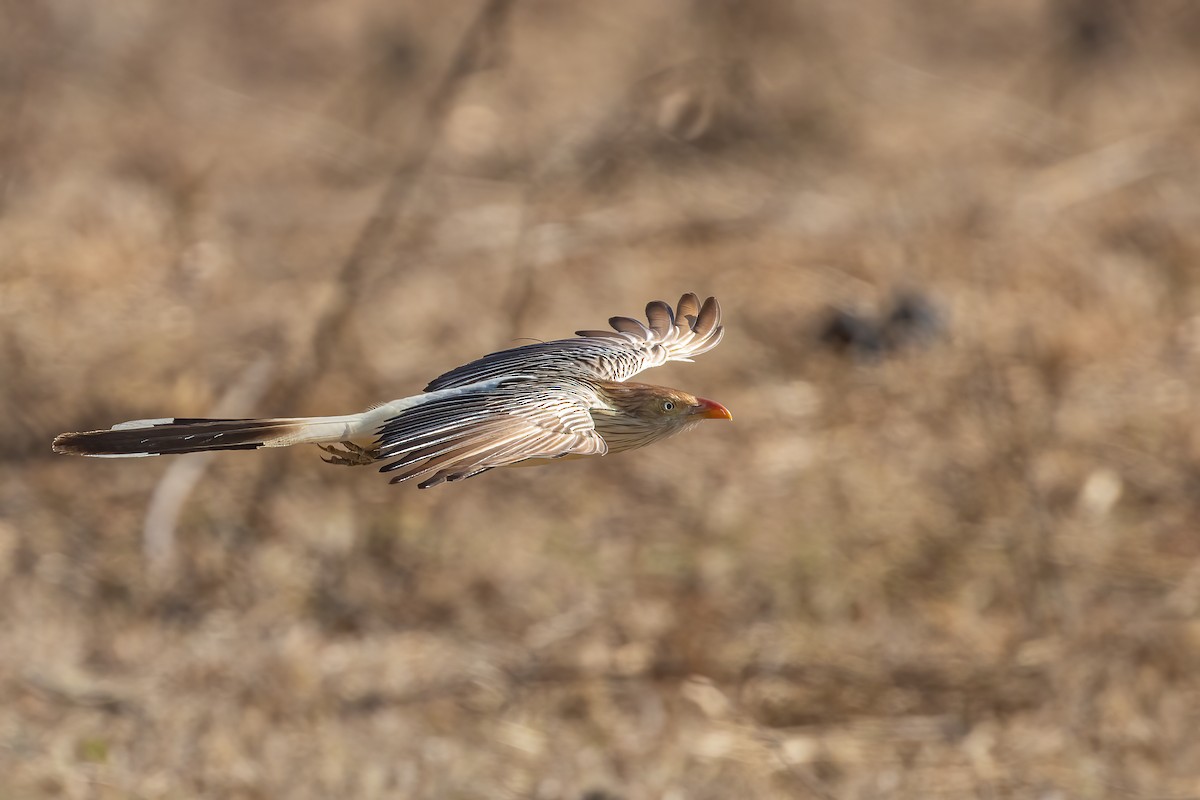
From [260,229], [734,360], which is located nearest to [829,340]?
[734,360]

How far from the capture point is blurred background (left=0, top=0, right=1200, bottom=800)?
31.4 feet

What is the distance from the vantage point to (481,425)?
4.52m

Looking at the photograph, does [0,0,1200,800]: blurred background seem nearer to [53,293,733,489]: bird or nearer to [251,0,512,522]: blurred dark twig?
[251,0,512,522]: blurred dark twig

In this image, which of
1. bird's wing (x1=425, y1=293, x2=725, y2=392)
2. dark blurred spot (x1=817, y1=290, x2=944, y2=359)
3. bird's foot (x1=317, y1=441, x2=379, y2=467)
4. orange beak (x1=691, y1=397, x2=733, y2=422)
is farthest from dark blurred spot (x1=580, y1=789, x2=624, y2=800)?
bird's foot (x1=317, y1=441, x2=379, y2=467)

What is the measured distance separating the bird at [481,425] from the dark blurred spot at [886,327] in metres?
5.87

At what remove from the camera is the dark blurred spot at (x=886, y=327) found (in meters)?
11.6

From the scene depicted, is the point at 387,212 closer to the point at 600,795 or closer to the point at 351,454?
the point at 600,795

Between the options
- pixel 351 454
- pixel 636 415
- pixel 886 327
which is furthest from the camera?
pixel 886 327

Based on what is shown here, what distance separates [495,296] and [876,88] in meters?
4.80

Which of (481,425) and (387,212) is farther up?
(387,212)

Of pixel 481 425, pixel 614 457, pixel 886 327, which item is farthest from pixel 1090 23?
pixel 481 425

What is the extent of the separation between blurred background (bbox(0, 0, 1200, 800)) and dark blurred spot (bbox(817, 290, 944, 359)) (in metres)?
0.03

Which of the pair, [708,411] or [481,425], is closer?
[481,425]

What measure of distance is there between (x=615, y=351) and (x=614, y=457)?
5.00m
